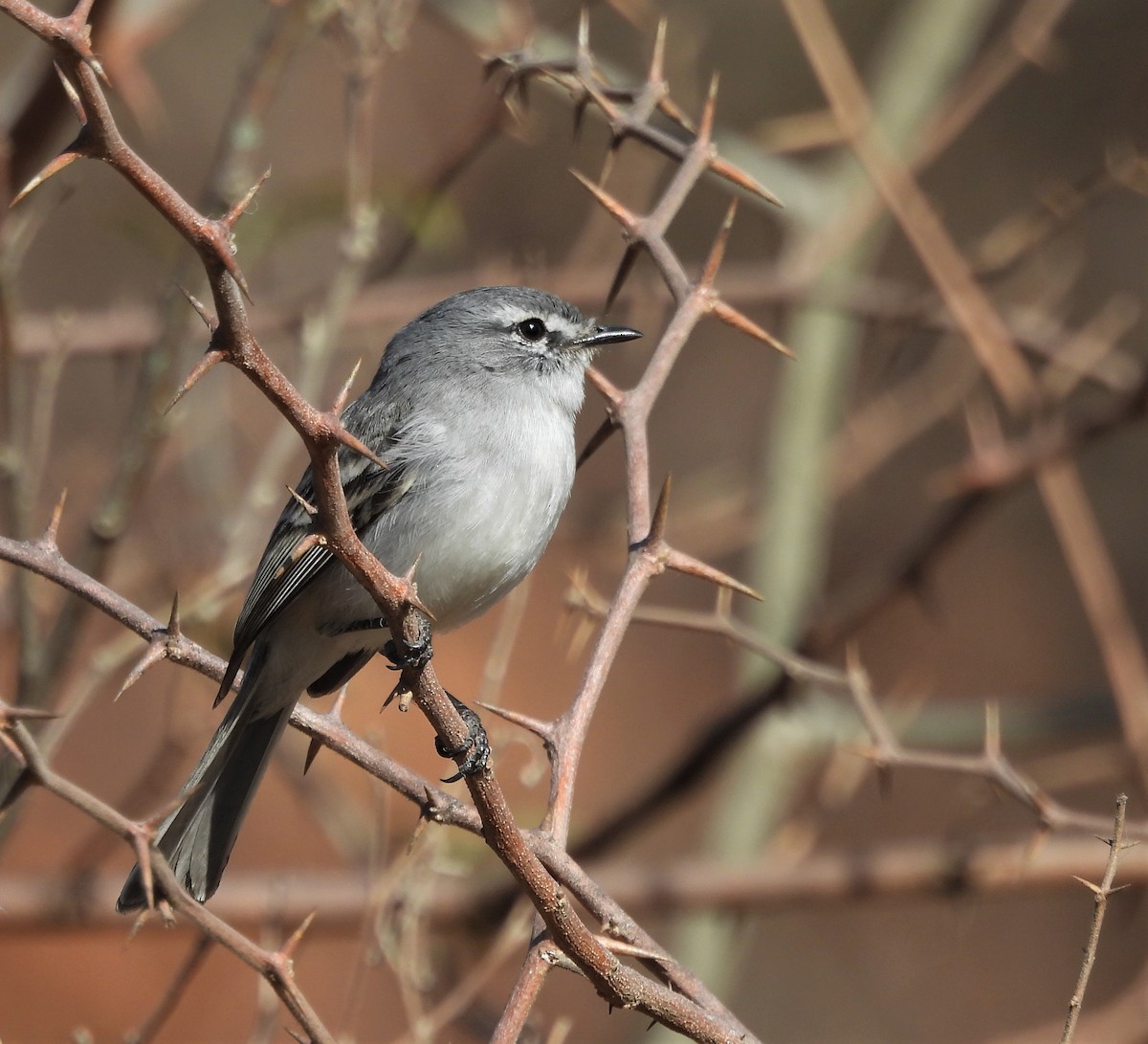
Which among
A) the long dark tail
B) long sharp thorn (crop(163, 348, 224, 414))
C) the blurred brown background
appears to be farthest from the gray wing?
long sharp thorn (crop(163, 348, 224, 414))

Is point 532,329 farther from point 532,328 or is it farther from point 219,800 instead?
point 219,800

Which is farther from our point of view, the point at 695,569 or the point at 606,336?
the point at 606,336

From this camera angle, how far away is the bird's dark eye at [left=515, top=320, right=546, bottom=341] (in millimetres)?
4008

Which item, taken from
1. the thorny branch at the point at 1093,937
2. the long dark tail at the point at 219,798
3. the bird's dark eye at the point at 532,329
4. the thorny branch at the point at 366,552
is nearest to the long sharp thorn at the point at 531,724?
the thorny branch at the point at 366,552

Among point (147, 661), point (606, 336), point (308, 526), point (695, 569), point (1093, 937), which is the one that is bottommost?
point (1093, 937)

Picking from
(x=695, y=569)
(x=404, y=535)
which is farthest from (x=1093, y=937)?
(x=404, y=535)

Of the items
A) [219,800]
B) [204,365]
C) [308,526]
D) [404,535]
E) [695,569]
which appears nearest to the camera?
[204,365]

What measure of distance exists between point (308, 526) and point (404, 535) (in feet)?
0.79

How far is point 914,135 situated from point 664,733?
15.0ft

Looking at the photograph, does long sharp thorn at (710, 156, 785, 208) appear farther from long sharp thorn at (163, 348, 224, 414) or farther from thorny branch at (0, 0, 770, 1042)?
long sharp thorn at (163, 348, 224, 414)

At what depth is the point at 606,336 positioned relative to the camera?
3.95m

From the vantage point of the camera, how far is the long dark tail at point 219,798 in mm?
3402

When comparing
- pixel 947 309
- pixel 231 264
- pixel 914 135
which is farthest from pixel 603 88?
pixel 914 135

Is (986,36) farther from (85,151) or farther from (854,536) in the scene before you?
(85,151)
